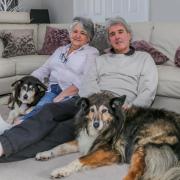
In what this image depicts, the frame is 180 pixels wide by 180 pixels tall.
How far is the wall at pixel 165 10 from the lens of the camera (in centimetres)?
496

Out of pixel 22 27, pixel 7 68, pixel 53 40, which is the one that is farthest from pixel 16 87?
pixel 22 27

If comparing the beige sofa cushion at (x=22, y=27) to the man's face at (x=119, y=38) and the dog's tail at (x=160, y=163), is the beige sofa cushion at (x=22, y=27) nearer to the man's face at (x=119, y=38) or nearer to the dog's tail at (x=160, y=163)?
the man's face at (x=119, y=38)

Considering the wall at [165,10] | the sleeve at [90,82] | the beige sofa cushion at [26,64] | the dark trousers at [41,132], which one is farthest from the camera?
the wall at [165,10]

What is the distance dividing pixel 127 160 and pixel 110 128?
0.22m

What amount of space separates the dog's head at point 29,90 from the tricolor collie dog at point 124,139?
960 millimetres

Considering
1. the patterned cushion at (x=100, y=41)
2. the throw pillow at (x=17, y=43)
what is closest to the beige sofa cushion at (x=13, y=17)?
the throw pillow at (x=17, y=43)

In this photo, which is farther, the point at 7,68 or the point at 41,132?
the point at 7,68

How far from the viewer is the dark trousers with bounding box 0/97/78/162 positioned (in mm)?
2092

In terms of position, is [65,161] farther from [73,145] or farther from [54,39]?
[54,39]

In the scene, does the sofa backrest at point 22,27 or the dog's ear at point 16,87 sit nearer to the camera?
the dog's ear at point 16,87

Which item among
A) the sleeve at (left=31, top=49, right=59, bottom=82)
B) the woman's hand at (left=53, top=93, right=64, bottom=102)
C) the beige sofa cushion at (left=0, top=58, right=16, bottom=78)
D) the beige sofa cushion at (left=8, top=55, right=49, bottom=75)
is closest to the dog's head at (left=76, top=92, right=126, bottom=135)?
the woman's hand at (left=53, top=93, right=64, bottom=102)

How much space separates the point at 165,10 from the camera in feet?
16.7

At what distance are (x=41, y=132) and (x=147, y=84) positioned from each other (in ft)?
2.85

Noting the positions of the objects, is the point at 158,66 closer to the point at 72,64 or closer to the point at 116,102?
the point at 72,64
